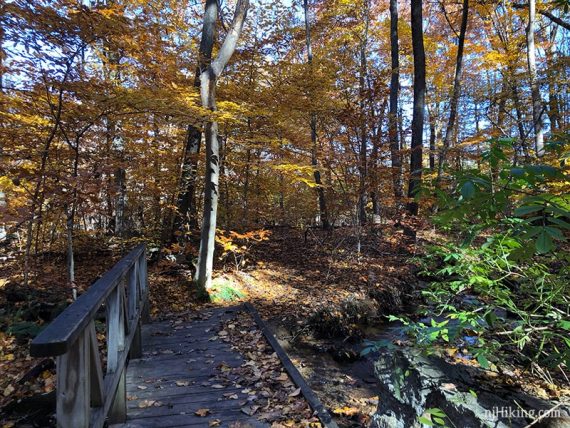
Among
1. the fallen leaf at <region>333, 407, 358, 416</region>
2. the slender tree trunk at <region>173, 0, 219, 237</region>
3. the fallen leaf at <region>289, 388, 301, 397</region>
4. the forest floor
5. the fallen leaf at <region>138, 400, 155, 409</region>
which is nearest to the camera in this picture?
the fallen leaf at <region>138, 400, 155, 409</region>

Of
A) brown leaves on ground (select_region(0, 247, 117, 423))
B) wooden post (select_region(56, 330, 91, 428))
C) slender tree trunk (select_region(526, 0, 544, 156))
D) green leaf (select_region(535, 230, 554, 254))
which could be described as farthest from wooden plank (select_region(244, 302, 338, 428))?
slender tree trunk (select_region(526, 0, 544, 156))

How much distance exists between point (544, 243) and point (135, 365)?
4.59m

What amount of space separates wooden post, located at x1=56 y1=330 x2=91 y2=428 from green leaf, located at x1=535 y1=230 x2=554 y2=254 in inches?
89.4

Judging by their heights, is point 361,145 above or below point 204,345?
above

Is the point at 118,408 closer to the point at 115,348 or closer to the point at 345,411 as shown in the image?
the point at 115,348

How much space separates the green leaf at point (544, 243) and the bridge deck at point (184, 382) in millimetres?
2743

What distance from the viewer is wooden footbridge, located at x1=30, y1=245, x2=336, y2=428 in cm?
187

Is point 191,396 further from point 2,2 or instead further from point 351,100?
point 351,100

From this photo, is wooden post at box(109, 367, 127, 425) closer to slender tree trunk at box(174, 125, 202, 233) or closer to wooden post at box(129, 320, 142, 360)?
wooden post at box(129, 320, 142, 360)

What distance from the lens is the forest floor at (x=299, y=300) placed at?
455 cm

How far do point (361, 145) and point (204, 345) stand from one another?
20.1ft

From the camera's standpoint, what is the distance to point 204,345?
5.12 m

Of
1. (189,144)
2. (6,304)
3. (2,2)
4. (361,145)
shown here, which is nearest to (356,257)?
(361,145)

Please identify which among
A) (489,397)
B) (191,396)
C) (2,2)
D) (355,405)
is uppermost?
(2,2)
